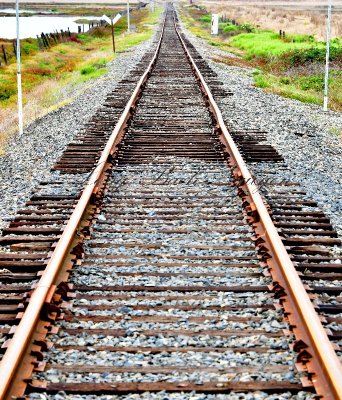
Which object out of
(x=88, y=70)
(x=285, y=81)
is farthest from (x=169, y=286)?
(x=88, y=70)

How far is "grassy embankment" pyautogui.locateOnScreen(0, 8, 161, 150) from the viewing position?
17734 mm

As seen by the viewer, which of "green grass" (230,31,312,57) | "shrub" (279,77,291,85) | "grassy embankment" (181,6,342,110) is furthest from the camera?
"green grass" (230,31,312,57)

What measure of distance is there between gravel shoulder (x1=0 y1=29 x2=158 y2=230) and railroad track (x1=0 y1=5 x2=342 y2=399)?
306mm

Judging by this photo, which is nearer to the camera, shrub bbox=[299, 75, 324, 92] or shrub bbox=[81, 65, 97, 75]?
shrub bbox=[299, 75, 324, 92]

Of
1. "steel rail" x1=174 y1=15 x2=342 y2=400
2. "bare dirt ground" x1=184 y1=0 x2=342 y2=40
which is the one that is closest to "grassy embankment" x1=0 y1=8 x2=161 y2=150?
"steel rail" x1=174 y1=15 x2=342 y2=400

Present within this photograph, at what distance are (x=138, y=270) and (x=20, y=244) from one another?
121 cm

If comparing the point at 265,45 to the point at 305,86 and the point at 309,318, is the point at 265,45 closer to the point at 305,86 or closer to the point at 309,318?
the point at 305,86

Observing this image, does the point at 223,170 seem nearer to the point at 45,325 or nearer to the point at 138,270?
the point at 138,270

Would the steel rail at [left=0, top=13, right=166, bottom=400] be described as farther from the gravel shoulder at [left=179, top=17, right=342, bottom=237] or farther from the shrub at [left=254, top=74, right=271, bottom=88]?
the shrub at [left=254, top=74, right=271, bottom=88]

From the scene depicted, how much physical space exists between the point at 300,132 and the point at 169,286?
7.11 meters

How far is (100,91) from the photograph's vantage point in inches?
654

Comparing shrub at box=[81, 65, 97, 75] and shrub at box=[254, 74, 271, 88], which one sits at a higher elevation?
shrub at box=[254, 74, 271, 88]

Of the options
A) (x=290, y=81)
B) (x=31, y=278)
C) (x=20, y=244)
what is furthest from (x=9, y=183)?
(x=290, y=81)

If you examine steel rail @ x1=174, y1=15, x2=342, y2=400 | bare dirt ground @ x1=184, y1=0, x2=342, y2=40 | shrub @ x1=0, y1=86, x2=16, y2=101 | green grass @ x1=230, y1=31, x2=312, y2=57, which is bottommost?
shrub @ x1=0, y1=86, x2=16, y2=101
